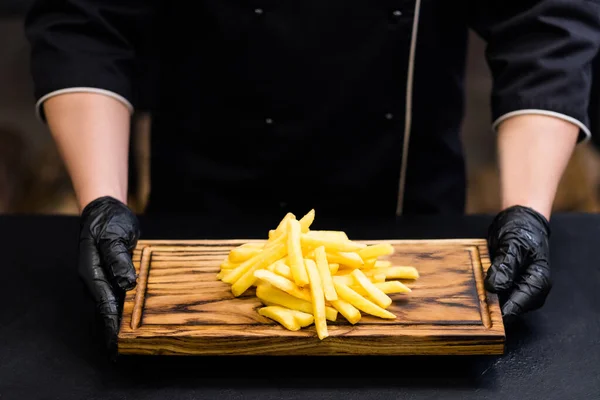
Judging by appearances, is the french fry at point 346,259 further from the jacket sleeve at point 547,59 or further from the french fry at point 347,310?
the jacket sleeve at point 547,59

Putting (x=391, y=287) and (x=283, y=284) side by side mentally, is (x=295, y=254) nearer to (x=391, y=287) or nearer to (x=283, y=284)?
(x=283, y=284)

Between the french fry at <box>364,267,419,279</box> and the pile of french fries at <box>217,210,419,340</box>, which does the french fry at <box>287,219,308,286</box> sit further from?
the french fry at <box>364,267,419,279</box>

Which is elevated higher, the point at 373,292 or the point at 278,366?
the point at 373,292

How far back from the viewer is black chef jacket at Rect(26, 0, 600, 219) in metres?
2.23

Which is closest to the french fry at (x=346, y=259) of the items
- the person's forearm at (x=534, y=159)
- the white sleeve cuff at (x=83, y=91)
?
the person's forearm at (x=534, y=159)

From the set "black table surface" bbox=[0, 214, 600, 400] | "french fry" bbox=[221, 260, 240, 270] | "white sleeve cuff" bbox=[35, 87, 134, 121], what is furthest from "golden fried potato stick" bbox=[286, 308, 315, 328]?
"white sleeve cuff" bbox=[35, 87, 134, 121]

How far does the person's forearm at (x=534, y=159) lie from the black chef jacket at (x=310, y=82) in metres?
0.04

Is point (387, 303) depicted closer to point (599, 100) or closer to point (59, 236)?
point (59, 236)

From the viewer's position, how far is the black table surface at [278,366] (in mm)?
1734

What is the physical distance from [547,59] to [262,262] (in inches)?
37.7

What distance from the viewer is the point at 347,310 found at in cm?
172

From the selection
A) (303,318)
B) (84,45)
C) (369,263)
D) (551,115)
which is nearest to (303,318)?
(303,318)

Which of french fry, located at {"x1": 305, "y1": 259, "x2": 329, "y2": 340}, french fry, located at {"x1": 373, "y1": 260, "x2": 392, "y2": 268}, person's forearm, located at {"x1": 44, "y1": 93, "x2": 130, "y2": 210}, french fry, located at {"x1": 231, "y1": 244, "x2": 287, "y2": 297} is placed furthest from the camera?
person's forearm, located at {"x1": 44, "y1": 93, "x2": 130, "y2": 210}

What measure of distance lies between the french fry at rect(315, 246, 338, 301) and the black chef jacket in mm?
698
